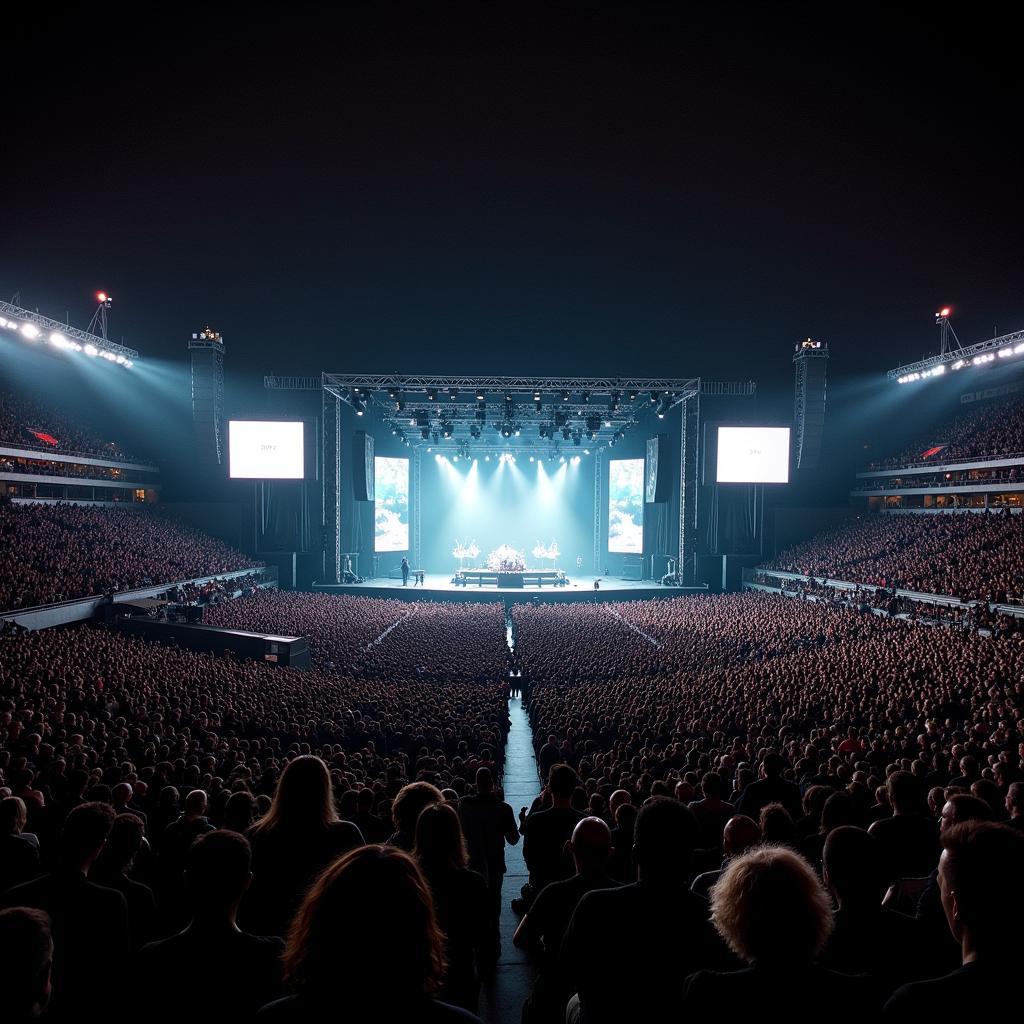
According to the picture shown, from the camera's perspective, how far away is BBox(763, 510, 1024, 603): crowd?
2273 cm

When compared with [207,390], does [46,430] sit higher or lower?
lower

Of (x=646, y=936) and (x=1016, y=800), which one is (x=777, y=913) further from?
(x=1016, y=800)

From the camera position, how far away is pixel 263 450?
3366cm

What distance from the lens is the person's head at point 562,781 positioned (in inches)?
198

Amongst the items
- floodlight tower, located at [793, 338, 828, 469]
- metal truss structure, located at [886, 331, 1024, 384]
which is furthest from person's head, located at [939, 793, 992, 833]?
metal truss structure, located at [886, 331, 1024, 384]

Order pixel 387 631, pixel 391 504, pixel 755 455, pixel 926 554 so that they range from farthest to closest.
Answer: pixel 391 504, pixel 755 455, pixel 926 554, pixel 387 631

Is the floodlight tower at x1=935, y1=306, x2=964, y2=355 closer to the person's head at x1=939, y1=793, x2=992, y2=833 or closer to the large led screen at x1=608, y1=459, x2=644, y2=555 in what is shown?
the large led screen at x1=608, y1=459, x2=644, y2=555

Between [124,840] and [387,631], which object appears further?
[387,631]

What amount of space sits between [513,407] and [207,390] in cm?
1417

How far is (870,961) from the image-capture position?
2674mm

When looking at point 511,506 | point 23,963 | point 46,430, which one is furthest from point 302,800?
point 511,506

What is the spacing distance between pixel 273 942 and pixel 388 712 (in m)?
8.99

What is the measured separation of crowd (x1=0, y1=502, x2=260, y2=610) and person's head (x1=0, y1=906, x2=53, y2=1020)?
69.2 ft

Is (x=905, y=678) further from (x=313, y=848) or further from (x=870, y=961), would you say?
(x=313, y=848)
